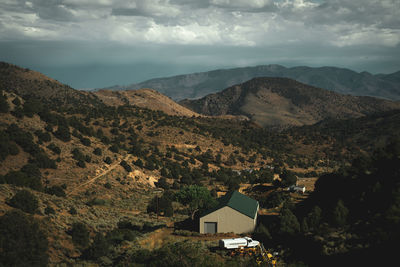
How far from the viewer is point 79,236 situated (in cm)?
2602

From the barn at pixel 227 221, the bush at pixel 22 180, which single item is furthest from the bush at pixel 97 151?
the barn at pixel 227 221

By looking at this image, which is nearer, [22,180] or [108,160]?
[22,180]

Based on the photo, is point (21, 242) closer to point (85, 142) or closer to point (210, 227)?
point (210, 227)

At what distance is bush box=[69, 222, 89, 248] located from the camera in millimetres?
25733

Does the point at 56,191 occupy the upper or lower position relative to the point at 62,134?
lower

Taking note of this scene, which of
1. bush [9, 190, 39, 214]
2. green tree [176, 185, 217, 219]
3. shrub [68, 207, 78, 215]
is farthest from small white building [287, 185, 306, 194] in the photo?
bush [9, 190, 39, 214]

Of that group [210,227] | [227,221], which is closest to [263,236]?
[227,221]

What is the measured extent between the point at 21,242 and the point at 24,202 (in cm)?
669

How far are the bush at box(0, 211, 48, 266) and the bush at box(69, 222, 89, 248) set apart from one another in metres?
3.12

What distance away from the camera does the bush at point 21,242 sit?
19.8m

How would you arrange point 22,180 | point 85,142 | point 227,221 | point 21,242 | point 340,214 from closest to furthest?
point 21,242 < point 340,214 < point 227,221 < point 22,180 < point 85,142

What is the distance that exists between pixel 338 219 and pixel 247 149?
72.6 m

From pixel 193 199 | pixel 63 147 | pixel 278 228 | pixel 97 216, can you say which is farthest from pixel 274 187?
pixel 63 147

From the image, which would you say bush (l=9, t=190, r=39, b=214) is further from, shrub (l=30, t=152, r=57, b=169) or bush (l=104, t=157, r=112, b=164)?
bush (l=104, t=157, r=112, b=164)
